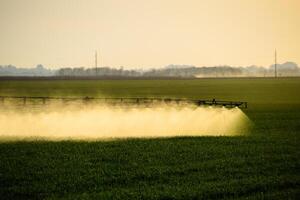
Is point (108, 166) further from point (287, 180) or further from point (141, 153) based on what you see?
point (287, 180)

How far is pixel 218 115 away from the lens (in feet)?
133

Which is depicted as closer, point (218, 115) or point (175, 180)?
point (175, 180)

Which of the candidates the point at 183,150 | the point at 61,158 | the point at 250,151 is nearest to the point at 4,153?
the point at 61,158

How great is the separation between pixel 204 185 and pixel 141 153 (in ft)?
21.2

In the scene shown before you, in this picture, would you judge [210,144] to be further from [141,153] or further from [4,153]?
[4,153]

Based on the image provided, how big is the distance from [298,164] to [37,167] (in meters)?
11.3

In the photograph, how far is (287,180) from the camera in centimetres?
1545

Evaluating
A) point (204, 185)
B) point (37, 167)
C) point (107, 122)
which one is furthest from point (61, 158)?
point (107, 122)

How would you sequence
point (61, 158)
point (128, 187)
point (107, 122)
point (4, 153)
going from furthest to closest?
point (107, 122) < point (4, 153) < point (61, 158) < point (128, 187)

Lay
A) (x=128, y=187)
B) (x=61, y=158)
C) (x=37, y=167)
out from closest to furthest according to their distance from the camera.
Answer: (x=128, y=187), (x=37, y=167), (x=61, y=158)

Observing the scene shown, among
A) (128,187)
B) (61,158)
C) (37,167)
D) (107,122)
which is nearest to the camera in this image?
(128,187)

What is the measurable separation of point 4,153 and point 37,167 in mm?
4111

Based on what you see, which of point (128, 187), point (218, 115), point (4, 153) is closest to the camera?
point (128, 187)

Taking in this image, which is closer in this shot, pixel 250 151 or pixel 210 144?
pixel 250 151
